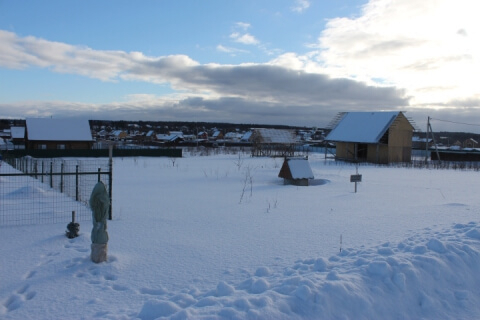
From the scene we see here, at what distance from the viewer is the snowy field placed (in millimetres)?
4395

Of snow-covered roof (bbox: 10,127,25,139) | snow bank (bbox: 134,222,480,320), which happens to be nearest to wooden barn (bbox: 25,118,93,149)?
snow-covered roof (bbox: 10,127,25,139)

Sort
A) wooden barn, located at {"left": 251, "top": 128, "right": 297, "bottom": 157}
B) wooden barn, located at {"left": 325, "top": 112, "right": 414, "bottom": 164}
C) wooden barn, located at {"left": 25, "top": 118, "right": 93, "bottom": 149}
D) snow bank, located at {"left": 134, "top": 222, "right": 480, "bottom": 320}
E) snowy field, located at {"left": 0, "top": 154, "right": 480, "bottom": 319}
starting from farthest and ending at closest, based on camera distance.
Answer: wooden barn, located at {"left": 251, "top": 128, "right": 297, "bottom": 157}
wooden barn, located at {"left": 25, "top": 118, "right": 93, "bottom": 149}
wooden barn, located at {"left": 325, "top": 112, "right": 414, "bottom": 164}
snowy field, located at {"left": 0, "top": 154, "right": 480, "bottom": 319}
snow bank, located at {"left": 134, "top": 222, "right": 480, "bottom": 320}

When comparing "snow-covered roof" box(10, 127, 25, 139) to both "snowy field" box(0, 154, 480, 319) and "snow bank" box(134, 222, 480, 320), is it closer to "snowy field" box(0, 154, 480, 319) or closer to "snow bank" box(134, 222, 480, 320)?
"snowy field" box(0, 154, 480, 319)

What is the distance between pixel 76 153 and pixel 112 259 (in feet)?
121

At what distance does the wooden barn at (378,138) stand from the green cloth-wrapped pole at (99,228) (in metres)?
31.5

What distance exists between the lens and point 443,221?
8617 mm

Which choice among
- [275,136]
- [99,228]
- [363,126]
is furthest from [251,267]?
[275,136]

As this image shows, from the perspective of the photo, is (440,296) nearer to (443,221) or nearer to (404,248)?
(404,248)

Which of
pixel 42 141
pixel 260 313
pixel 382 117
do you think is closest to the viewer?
pixel 260 313

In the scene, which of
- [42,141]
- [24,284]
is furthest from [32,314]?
[42,141]

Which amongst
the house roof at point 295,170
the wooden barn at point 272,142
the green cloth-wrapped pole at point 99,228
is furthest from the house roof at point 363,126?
the green cloth-wrapped pole at point 99,228

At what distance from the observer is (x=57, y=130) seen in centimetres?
4512

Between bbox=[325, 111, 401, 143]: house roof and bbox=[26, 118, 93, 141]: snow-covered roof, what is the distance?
2943cm

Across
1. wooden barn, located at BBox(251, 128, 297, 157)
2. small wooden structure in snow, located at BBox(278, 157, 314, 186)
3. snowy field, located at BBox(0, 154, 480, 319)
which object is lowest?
snowy field, located at BBox(0, 154, 480, 319)
